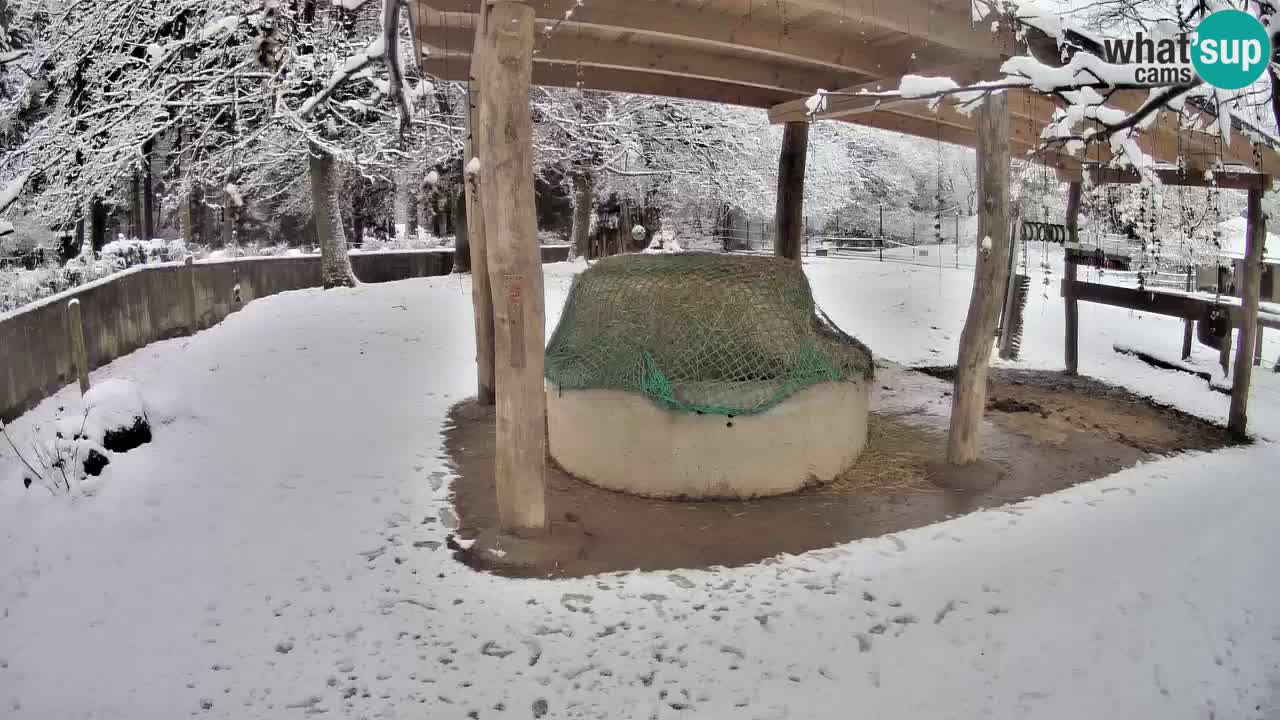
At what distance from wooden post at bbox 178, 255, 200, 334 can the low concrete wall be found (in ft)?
0.05

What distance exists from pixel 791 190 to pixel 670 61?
102 inches

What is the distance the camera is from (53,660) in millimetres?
3533

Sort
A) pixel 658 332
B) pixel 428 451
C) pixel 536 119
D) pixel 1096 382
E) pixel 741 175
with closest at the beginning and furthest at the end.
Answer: pixel 658 332, pixel 428 451, pixel 1096 382, pixel 536 119, pixel 741 175

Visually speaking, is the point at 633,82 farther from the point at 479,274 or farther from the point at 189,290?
the point at 189,290

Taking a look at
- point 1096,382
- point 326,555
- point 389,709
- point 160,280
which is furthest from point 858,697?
point 160,280

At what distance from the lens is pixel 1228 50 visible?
13.8 feet

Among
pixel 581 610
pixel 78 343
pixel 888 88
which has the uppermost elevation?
pixel 888 88

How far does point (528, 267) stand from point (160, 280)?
357 inches

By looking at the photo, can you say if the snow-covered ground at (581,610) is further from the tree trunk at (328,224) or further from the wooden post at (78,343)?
the tree trunk at (328,224)

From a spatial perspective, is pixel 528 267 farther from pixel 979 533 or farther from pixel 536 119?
pixel 536 119

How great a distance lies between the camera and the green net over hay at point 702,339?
5543 mm

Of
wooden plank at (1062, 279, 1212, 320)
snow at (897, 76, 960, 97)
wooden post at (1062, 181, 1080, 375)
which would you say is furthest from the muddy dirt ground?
snow at (897, 76, 960, 97)

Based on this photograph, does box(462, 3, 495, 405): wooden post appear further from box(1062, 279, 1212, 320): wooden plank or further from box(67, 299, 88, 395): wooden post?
box(1062, 279, 1212, 320): wooden plank

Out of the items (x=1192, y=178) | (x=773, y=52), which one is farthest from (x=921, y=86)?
(x=1192, y=178)
